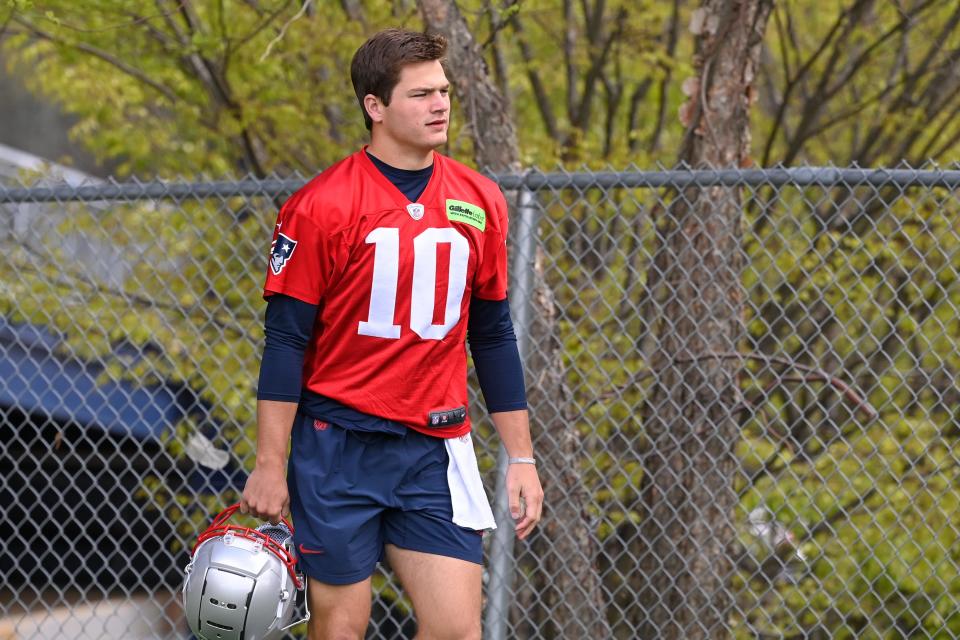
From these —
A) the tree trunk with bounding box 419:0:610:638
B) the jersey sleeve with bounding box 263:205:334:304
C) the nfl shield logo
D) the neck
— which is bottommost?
the tree trunk with bounding box 419:0:610:638

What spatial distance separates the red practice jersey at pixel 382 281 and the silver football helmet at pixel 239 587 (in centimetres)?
43

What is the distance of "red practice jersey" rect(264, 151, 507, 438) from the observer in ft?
8.90

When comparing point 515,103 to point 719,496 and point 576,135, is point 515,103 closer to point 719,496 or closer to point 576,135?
point 576,135

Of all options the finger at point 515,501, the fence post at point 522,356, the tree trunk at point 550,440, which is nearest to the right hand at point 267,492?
the finger at point 515,501

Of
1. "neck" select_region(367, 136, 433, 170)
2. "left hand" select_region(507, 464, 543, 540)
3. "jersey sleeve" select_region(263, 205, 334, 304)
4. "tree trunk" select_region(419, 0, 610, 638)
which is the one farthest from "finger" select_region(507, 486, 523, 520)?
"tree trunk" select_region(419, 0, 610, 638)

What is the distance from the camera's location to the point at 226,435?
487 cm

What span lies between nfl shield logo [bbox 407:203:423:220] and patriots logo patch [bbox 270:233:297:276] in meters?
0.30

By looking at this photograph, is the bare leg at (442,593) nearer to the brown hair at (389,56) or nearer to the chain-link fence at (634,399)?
the chain-link fence at (634,399)

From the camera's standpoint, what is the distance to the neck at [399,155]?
9.26ft

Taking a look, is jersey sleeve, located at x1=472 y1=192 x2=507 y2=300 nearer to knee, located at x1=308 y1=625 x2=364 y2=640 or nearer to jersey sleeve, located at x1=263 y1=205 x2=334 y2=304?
jersey sleeve, located at x1=263 y1=205 x2=334 y2=304

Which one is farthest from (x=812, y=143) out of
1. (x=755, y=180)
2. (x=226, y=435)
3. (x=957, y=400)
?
(x=226, y=435)

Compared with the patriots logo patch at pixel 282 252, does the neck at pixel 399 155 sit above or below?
above

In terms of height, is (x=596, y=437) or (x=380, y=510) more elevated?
(x=380, y=510)

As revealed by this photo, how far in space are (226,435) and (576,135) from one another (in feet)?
8.53
